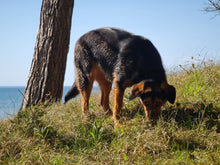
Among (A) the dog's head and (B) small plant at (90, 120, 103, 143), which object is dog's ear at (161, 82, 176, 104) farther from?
(B) small plant at (90, 120, 103, 143)

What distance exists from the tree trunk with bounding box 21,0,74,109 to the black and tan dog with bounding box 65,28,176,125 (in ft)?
2.46

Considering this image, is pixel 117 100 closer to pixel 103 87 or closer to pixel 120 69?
pixel 120 69

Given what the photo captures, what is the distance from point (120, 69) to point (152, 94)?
85cm

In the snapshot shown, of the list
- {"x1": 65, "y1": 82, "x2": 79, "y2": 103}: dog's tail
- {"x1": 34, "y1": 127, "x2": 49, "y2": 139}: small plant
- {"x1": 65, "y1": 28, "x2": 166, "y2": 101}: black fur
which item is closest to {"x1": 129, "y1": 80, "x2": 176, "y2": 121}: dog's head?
{"x1": 65, "y1": 28, "x2": 166, "y2": 101}: black fur

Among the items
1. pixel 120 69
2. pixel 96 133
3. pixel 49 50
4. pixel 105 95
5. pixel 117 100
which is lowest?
pixel 96 133

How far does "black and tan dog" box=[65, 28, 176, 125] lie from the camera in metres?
3.92

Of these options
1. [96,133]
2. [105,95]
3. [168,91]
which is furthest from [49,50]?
[168,91]

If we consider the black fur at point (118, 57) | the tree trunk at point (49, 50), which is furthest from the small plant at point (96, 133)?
the tree trunk at point (49, 50)

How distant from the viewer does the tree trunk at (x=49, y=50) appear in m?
5.67

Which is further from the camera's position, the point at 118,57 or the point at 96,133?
the point at 118,57

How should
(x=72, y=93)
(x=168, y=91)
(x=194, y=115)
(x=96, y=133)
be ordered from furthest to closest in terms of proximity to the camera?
(x=72, y=93)
(x=194, y=115)
(x=168, y=91)
(x=96, y=133)

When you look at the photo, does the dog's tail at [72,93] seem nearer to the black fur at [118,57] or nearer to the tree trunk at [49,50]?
the black fur at [118,57]

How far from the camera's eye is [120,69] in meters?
4.39

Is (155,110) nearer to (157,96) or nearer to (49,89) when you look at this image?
(157,96)
